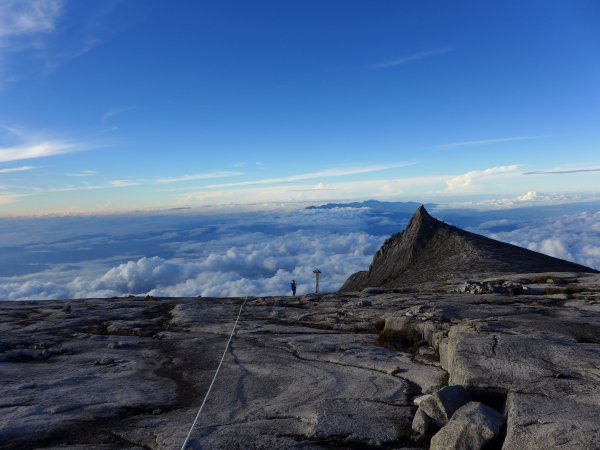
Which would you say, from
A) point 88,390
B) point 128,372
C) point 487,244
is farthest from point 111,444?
point 487,244

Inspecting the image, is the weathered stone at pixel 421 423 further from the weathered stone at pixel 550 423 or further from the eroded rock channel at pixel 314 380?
the weathered stone at pixel 550 423

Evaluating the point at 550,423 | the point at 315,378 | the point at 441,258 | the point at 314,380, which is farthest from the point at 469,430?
the point at 441,258

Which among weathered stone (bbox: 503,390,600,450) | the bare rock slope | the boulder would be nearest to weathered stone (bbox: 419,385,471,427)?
the bare rock slope

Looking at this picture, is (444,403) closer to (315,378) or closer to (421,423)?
(421,423)

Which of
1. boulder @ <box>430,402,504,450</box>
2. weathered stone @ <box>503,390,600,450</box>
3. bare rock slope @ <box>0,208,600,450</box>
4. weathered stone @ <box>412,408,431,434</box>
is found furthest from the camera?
weathered stone @ <box>412,408,431,434</box>

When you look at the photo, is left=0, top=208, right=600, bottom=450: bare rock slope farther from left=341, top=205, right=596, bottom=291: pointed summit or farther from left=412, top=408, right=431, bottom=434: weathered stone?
left=341, top=205, right=596, bottom=291: pointed summit

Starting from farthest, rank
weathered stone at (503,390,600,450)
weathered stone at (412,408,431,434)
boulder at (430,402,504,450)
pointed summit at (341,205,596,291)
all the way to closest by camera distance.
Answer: pointed summit at (341,205,596,291)
weathered stone at (412,408,431,434)
boulder at (430,402,504,450)
weathered stone at (503,390,600,450)
